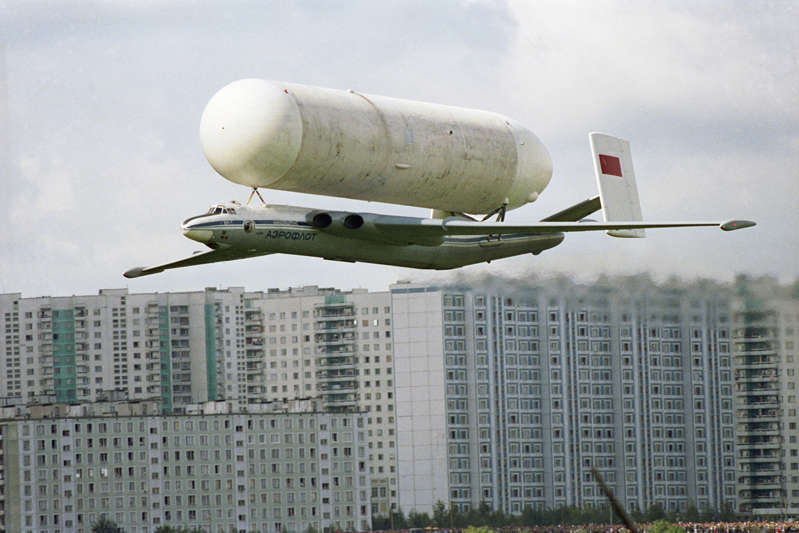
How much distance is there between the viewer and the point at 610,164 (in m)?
32.2

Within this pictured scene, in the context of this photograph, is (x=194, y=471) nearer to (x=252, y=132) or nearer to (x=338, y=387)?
(x=338, y=387)

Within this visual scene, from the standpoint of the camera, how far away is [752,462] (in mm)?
83938

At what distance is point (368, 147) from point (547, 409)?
262 feet

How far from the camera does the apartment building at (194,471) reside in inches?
4075

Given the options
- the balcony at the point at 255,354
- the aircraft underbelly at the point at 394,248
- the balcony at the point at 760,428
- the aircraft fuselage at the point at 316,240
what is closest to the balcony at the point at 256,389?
the balcony at the point at 255,354

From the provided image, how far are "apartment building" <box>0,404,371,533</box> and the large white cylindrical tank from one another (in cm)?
7666

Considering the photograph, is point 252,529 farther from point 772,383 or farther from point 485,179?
point 485,179

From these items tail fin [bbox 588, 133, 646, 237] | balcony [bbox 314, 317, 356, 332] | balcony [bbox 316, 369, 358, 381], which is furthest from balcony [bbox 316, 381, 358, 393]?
tail fin [bbox 588, 133, 646, 237]

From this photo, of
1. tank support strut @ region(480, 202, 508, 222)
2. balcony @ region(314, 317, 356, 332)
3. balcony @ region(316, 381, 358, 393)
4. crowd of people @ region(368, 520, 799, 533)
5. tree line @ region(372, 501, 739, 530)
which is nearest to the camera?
tank support strut @ region(480, 202, 508, 222)

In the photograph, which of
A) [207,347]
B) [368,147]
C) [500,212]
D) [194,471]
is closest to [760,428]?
[194,471]

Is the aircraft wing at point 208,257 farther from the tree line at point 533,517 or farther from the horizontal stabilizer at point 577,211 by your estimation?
the tree line at point 533,517

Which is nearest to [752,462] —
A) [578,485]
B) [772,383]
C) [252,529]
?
[772,383]

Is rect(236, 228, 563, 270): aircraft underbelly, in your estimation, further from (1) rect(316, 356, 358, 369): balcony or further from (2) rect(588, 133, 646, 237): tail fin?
(1) rect(316, 356, 358, 369): balcony

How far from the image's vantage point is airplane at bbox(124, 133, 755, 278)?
2694cm
